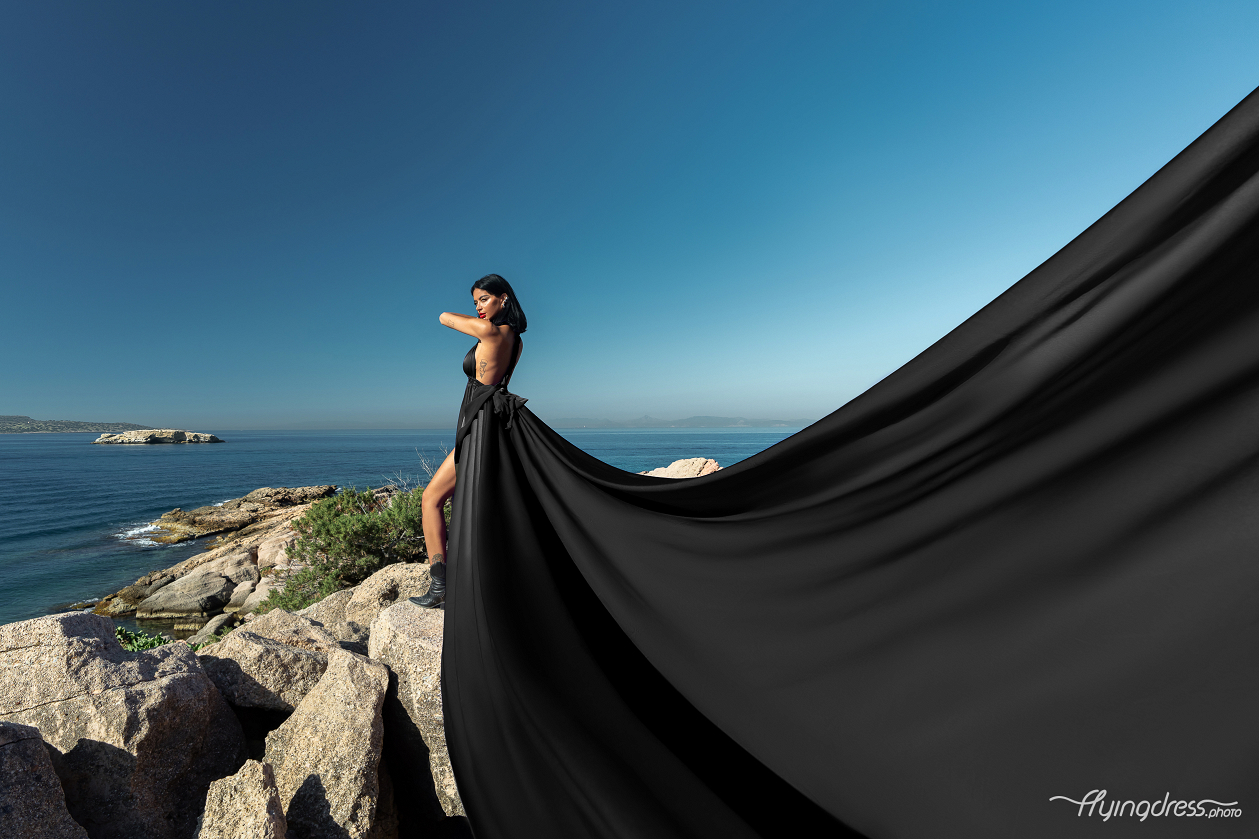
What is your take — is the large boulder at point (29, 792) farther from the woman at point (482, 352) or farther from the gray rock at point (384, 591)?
the gray rock at point (384, 591)

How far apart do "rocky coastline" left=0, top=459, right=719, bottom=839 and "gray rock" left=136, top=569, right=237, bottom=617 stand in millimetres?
12983

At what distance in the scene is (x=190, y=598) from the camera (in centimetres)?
1315

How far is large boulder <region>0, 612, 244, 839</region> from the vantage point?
81.4 inches

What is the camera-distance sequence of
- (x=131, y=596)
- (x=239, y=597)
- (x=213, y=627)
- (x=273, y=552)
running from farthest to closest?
(x=273, y=552) → (x=131, y=596) → (x=239, y=597) → (x=213, y=627)

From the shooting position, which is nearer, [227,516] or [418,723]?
[418,723]

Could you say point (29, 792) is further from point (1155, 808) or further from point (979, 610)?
point (1155, 808)

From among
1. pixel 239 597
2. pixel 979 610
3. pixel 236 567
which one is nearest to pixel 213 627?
pixel 239 597

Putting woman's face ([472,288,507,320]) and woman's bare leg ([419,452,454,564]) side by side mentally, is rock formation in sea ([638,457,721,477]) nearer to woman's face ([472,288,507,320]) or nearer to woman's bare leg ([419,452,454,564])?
woman's bare leg ([419,452,454,564])

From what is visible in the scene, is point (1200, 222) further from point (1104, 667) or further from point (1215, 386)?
point (1104, 667)

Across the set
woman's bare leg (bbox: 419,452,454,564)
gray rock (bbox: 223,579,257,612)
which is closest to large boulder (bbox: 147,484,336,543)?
gray rock (bbox: 223,579,257,612)

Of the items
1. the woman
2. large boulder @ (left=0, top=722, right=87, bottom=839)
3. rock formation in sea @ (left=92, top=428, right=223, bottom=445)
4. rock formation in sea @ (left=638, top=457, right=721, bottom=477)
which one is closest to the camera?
large boulder @ (left=0, top=722, right=87, bottom=839)

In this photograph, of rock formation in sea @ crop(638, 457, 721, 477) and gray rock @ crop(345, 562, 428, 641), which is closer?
gray rock @ crop(345, 562, 428, 641)

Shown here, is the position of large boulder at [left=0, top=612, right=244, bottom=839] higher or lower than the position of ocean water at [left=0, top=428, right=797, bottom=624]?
higher

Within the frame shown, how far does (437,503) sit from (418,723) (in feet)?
4.25
